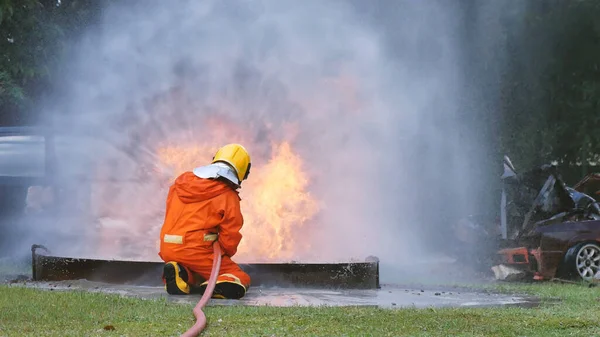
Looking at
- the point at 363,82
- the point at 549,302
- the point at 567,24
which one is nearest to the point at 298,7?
the point at 363,82

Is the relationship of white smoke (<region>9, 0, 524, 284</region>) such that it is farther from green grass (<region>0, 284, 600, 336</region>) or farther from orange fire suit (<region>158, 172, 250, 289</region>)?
green grass (<region>0, 284, 600, 336</region>)

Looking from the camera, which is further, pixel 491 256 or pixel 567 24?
pixel 567 24

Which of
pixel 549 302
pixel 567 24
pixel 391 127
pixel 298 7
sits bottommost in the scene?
pixel 549 302

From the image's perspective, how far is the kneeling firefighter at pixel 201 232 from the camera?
955cm

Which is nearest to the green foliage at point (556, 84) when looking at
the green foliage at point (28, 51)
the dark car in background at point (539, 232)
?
the dark car in background at point (539, 232)

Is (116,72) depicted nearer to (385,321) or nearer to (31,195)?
(31,195)

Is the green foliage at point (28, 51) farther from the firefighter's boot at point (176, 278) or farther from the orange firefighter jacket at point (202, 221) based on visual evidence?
the firefighter's boot at point (176, 278)

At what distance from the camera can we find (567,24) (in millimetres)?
22484

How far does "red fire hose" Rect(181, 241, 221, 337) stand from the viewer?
21.8ft

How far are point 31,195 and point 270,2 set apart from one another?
6099mm

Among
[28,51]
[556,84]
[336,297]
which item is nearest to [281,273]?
[336,297]

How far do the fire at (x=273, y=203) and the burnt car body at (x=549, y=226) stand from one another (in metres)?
3.09

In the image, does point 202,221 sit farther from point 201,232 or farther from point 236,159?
point 236,159

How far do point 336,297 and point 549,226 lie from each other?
4.55 m
